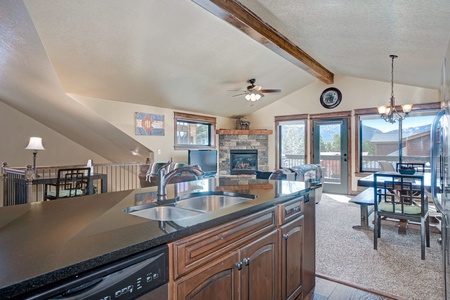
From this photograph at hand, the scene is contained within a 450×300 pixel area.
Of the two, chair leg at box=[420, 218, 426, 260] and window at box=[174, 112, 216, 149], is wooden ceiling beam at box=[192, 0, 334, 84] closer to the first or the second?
window at box=[174, 112, 216, 149]

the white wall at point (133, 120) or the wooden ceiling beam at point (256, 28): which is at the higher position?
the wooden ceiling beam at point (256, 28)

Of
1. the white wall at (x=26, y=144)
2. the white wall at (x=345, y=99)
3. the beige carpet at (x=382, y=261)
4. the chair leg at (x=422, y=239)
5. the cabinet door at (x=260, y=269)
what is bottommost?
the beige carpet at (x=382, y=261)

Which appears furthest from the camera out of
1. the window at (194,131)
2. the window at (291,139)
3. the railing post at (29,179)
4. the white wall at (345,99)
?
the window at (291,139)

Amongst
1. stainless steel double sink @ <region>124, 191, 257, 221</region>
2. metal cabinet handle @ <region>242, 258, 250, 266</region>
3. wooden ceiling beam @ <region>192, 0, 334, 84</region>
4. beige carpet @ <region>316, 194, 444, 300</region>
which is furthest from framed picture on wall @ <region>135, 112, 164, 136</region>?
metal cabinet handle @ <region>242, 258, 250, 266</region>

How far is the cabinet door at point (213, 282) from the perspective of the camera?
1.11 meters

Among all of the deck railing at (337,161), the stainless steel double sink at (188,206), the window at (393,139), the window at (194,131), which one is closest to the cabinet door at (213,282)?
the stainless steel double sink at (188,206)

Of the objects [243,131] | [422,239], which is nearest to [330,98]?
[243,131]

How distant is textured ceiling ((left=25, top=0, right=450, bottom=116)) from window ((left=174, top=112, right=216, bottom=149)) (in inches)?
34.8

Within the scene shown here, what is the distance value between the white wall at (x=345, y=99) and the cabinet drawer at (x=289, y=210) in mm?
5718

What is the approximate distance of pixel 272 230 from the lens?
1.72 meters

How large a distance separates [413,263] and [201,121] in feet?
19.0

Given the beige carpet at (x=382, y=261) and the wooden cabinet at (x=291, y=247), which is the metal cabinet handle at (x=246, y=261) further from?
the beige carpet at (x=382, y=261)

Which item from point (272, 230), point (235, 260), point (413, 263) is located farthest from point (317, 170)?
point (235, 260)

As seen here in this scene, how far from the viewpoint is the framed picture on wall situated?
5.98 metres
